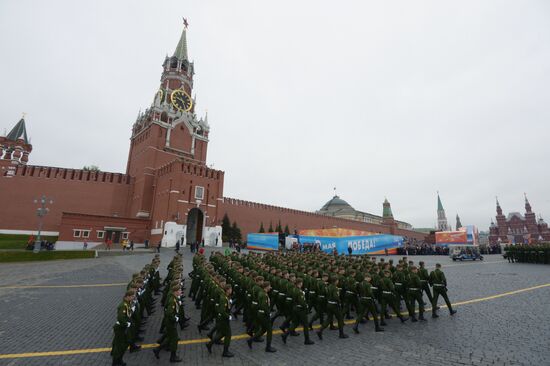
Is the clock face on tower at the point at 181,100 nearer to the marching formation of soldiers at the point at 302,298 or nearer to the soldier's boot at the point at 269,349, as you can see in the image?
the marching formation of soldiers at the point at 302,298

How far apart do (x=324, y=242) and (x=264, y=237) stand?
726 centimetres

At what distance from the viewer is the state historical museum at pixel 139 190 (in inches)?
1313

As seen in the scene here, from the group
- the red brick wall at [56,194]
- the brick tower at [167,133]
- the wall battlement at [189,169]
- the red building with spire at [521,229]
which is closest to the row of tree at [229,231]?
the wall battlement at [189,169]

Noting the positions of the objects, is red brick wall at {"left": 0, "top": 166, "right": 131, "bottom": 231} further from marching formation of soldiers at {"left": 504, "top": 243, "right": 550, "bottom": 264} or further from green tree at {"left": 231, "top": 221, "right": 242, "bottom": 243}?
marching formation of soldiers at {"left": 504, "top": 243, "right": 550, "bottom": 264}

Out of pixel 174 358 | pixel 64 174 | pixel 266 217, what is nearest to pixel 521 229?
pixel 266 217

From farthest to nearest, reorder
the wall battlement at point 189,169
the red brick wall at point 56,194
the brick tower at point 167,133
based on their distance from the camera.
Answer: the brick tower at point 167,133, the wall battlement at point 189,169, the red brick wall at point 56,194

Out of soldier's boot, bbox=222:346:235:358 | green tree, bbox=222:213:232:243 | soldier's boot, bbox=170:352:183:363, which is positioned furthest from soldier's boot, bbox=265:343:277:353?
green tree, bbox=222:213:232:243

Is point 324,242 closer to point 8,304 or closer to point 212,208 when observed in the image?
point 212,208

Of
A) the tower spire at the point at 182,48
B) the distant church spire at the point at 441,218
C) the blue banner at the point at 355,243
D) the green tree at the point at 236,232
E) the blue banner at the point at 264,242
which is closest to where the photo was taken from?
the blue banner at the point at 355,243

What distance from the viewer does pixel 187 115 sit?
4534 centimetres

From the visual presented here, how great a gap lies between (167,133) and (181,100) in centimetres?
892

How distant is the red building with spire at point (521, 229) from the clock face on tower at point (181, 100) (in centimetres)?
8533

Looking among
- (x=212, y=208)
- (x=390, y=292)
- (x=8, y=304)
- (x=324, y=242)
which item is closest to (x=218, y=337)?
(x=390, y=292)

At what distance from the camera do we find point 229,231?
137ft
